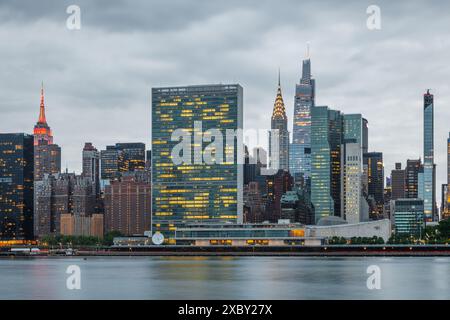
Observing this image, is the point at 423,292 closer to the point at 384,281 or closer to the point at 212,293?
the point at 384,281

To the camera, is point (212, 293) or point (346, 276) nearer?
point (212, 293)

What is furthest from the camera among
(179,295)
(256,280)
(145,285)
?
(256,280)

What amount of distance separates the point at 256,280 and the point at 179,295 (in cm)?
2327

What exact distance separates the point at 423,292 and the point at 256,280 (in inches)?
993
